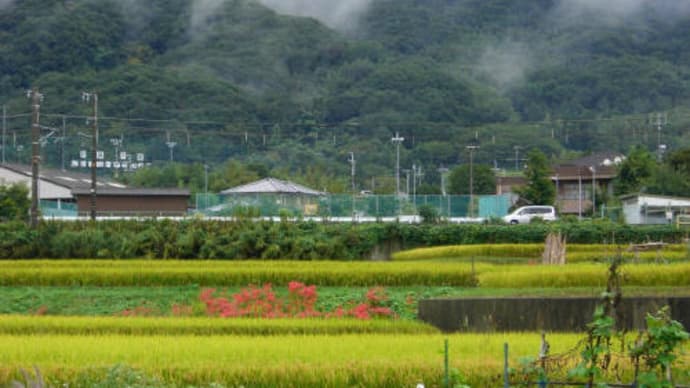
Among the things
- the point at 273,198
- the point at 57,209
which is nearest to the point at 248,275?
the point at 273,198

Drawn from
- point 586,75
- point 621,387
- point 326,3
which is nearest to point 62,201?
point 621,387

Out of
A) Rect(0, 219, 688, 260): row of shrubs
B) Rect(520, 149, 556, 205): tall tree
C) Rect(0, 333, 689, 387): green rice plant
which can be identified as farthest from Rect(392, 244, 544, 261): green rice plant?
Rect(520, 149, 556, 205): tall tree

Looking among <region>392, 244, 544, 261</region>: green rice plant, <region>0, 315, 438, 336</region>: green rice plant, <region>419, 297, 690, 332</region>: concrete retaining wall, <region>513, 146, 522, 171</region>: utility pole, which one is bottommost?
<region>0, 315, 438, 336</region>: green rice plant

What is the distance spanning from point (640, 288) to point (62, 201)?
55283 mm

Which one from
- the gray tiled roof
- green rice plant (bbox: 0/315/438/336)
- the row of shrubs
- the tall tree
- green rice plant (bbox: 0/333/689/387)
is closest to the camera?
green rice plant (bbox: 0/333/689/387)

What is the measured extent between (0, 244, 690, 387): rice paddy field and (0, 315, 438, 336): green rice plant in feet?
0.08

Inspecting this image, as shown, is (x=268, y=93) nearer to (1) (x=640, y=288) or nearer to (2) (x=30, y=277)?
(2) (x=30, y=277)

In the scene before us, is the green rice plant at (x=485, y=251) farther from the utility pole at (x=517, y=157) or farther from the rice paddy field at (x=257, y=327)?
the utility pole at (x=517, y=157)

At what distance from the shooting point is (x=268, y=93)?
120m

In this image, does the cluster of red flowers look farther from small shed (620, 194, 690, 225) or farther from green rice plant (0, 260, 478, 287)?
small shed (620, 194, 690, 225)

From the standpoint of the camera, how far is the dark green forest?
9469cm

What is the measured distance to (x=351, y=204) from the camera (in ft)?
180

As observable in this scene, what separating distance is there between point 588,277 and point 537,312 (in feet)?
14.4

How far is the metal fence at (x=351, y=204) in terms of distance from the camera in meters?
54.6
